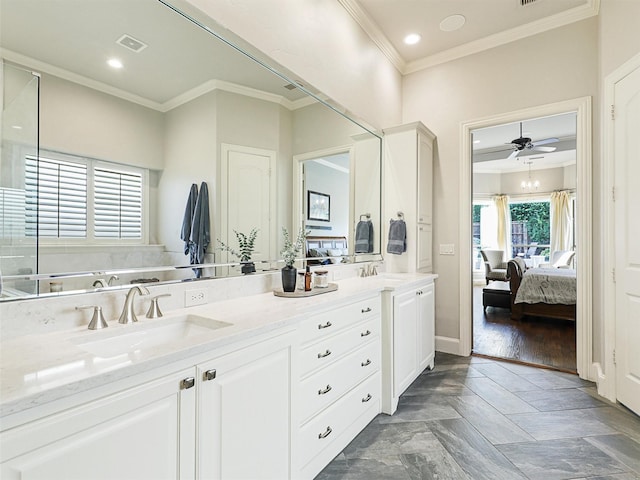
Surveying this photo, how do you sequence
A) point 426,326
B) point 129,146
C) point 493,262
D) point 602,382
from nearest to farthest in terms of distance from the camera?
point 129,146, point 602,382, point 426,326, point 493,262

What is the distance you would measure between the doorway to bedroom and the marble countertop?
286 centimetres

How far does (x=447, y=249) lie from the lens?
3.59 m

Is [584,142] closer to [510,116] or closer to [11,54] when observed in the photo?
[510,116]

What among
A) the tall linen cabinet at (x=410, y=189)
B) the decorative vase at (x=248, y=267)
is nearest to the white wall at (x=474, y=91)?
the tall linen cabinet at (x=410, y=189)

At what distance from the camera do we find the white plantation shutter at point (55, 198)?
44.7 inches

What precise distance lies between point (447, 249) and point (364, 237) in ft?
3.39

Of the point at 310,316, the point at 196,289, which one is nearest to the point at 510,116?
the point at 310,316

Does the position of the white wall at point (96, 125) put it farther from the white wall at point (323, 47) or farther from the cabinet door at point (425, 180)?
the cabinet door at point (425, 180)

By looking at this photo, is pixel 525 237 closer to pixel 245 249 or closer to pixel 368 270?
pixel 368 270

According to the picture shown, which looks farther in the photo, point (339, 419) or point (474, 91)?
point (474, 91)

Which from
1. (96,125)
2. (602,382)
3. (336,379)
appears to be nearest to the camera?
(96,125)

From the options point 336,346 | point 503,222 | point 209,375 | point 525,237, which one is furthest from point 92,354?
point 525,237

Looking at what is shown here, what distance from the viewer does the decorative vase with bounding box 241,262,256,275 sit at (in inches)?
76.2

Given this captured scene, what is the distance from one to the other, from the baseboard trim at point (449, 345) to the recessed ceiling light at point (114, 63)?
354cm
